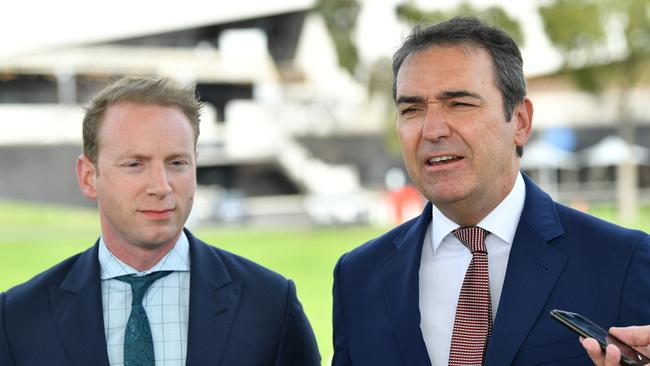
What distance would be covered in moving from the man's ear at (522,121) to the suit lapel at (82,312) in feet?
5.13

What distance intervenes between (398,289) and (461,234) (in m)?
0.30

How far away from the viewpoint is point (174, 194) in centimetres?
312

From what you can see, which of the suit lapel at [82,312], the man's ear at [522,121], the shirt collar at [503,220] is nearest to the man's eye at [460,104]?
the man's ear at [522,121]

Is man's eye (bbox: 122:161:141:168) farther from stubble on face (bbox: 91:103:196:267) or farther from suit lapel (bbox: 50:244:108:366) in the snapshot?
suit lapel (bbox: 50:244:108:366)

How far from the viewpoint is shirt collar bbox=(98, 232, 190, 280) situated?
319cm

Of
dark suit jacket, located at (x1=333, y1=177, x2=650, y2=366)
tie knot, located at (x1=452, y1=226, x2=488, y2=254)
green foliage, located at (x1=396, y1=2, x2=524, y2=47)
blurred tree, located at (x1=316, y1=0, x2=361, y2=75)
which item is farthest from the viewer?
blurred tree, located at (x1=316, y1=0, x2=361, y2=75)

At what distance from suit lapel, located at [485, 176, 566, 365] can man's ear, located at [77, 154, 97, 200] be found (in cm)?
149

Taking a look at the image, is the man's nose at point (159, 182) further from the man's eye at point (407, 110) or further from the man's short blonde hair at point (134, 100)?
the man's eye at point (407, 110)

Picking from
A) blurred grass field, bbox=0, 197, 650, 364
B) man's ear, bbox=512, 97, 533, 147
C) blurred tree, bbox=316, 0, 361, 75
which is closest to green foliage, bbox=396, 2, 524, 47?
blurred tree, bbox=316, 0, 361, 75

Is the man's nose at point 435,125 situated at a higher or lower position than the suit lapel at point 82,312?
higher

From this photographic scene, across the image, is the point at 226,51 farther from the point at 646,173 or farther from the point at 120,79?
the point at 120,79

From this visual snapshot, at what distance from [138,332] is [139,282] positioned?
0.60ft

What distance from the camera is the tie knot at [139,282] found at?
314cm

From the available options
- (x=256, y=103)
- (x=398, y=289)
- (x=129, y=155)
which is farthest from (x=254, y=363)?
(x=256, y=103)
